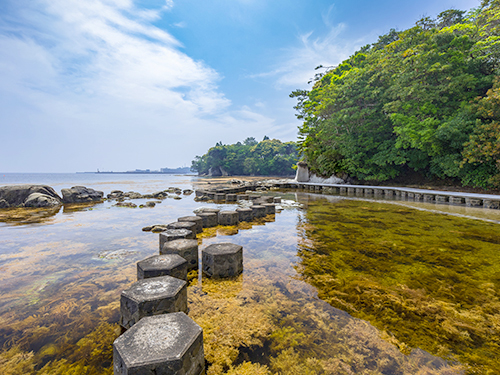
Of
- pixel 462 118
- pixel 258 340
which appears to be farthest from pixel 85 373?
pixel 462 118

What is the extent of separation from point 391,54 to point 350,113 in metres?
5.34

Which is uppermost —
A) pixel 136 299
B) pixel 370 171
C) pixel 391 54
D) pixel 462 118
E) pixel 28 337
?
pixel 391 54

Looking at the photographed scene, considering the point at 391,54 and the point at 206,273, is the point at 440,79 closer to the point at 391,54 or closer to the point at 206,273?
the point at 391,54

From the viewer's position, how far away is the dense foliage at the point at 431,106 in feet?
39.9

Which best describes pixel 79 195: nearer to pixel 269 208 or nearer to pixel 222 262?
pixel 269 208

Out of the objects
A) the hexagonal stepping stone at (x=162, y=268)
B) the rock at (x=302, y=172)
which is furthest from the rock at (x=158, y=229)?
the rock at (x=302, y=172)

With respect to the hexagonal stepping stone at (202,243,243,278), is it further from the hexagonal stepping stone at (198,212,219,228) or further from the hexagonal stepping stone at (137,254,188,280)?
the hexagonal stepping stone at (198,212,219,228)

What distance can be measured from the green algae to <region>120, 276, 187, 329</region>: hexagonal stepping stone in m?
2.11

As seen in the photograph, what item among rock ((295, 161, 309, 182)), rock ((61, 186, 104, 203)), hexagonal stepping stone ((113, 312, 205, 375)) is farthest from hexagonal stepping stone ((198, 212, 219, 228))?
rock ((295, 161, 309, 182))

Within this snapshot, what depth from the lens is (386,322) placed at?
99.0 inches

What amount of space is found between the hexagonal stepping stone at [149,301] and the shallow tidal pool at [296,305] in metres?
0.31

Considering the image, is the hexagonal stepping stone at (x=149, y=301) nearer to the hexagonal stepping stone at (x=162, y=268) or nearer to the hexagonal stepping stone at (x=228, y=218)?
the hexagonal stepping stone at (x=162, y=268)

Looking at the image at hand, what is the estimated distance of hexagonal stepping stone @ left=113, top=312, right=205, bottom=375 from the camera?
60.5 inches

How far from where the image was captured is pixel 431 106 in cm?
1415
